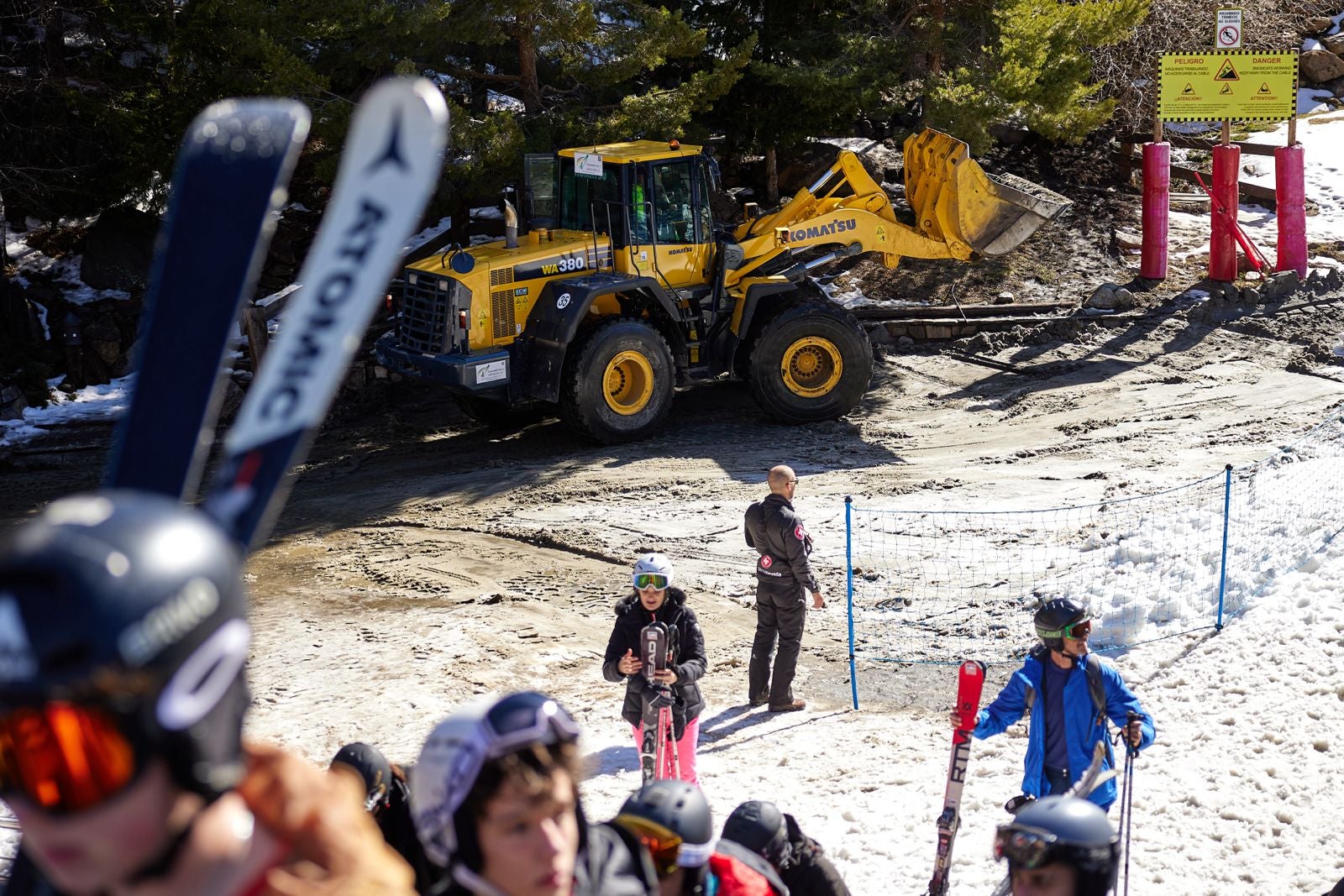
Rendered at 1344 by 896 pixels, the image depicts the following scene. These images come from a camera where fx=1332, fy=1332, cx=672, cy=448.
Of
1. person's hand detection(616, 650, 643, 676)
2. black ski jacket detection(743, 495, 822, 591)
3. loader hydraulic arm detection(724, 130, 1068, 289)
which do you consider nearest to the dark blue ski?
person's hand detection(616, 650, 643, 676)

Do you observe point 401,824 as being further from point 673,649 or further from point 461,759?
point 673,649

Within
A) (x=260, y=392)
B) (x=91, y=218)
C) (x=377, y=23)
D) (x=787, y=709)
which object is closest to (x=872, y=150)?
(x=377, y=23)

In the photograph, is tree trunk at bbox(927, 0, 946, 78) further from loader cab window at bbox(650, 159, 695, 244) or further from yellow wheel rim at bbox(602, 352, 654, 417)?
yellow wheel rim at bbox(602, 352, 654, 417)

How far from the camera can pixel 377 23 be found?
50.6 ft

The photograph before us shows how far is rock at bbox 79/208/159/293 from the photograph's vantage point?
18172 millimetres

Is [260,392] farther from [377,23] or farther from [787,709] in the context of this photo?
[377,23]

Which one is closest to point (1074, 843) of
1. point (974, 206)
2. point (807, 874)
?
point (807, 874)

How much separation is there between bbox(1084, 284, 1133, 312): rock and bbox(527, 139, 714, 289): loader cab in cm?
608

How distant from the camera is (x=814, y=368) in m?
14.1

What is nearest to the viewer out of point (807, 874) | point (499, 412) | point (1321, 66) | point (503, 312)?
point (807, 874)

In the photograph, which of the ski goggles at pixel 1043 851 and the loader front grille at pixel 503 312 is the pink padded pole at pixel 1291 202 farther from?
the ski goggles at pixel 1043 851

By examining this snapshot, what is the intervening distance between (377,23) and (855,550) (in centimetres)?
901

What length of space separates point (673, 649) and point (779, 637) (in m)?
1.63

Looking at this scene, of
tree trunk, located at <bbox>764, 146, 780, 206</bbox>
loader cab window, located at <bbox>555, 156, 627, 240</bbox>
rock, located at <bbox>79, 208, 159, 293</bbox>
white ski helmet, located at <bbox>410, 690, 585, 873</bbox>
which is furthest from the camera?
tree trunk, located at <bbox>764, 146, 780, 206</bbox>
